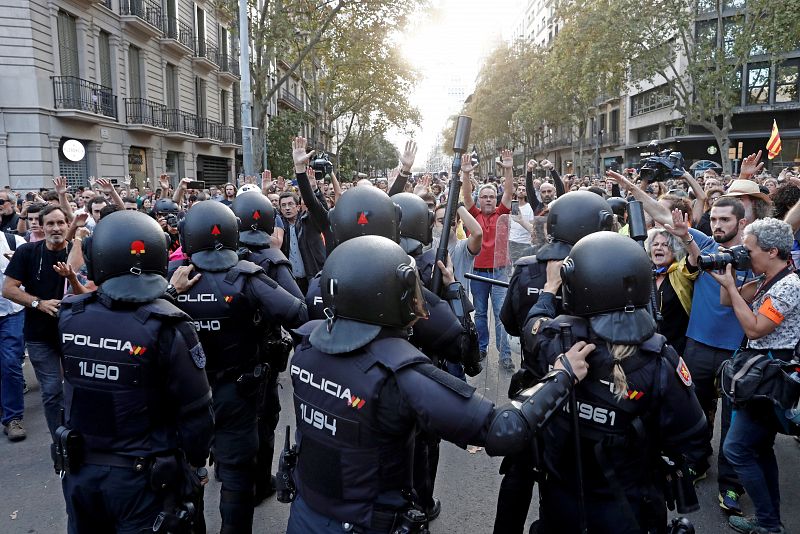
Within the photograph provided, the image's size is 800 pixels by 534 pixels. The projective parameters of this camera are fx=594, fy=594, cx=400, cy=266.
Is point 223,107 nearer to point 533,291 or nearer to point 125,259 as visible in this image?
point 533,291

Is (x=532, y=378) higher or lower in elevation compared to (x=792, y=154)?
lower

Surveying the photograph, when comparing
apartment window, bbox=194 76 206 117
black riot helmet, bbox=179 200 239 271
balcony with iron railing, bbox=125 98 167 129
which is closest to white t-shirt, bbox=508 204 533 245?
black riot helmet, bbox=179 200 239 271

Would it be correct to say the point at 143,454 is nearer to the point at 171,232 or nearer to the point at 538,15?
the point at 171,232

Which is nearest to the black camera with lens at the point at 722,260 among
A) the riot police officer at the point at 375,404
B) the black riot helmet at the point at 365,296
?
the riot police officer at the point at 375,404

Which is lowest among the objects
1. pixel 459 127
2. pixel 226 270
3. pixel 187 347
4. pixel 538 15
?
pixel 187 347

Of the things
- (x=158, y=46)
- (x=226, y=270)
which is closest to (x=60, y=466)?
(x=226, y=270)

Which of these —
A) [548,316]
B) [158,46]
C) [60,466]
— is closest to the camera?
[60,466]

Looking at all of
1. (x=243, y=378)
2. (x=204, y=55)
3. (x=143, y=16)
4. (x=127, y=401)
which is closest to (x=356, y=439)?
(x=127, y=401)

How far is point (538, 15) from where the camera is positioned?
227ft

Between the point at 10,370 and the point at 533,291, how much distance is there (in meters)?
4.82

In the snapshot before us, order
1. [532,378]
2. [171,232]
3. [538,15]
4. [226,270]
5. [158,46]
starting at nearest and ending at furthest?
[532,378] → [226,270] → [171,232] → [158,46] → [538,15]

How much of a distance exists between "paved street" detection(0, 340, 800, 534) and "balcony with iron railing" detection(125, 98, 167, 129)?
18.5 m

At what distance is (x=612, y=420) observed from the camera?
93.9 inches

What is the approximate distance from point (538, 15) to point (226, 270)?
242 feet
